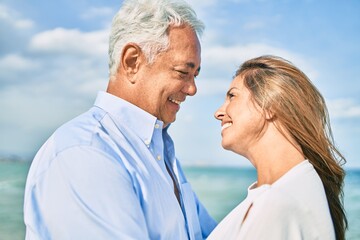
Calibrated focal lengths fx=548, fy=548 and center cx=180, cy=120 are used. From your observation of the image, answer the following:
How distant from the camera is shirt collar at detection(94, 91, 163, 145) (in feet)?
8.62

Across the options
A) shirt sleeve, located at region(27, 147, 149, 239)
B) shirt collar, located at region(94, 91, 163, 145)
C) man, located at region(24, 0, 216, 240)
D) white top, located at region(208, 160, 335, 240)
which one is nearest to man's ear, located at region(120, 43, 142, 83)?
man, located at region(24, 0, 216, 240)

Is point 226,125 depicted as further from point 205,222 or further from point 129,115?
point 205,222

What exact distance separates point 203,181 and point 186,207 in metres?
26.6

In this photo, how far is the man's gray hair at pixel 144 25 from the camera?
8.93 ft

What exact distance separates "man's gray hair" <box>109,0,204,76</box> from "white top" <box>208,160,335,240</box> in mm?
900

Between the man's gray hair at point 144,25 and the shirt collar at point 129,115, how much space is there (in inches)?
7.6

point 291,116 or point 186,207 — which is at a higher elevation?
point 291,116

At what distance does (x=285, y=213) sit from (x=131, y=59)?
109 cm

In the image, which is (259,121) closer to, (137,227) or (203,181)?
(137,227)

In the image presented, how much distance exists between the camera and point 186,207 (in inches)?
108

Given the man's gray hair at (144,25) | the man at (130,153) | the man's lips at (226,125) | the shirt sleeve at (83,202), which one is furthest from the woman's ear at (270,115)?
the shirt sleeve at (83,202)

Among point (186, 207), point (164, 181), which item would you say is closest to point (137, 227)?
point (164, 181)

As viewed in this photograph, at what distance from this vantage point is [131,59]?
274 cm

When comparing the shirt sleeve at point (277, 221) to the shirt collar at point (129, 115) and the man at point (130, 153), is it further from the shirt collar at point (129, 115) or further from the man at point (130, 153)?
the shirt collar at point (129, 115)
